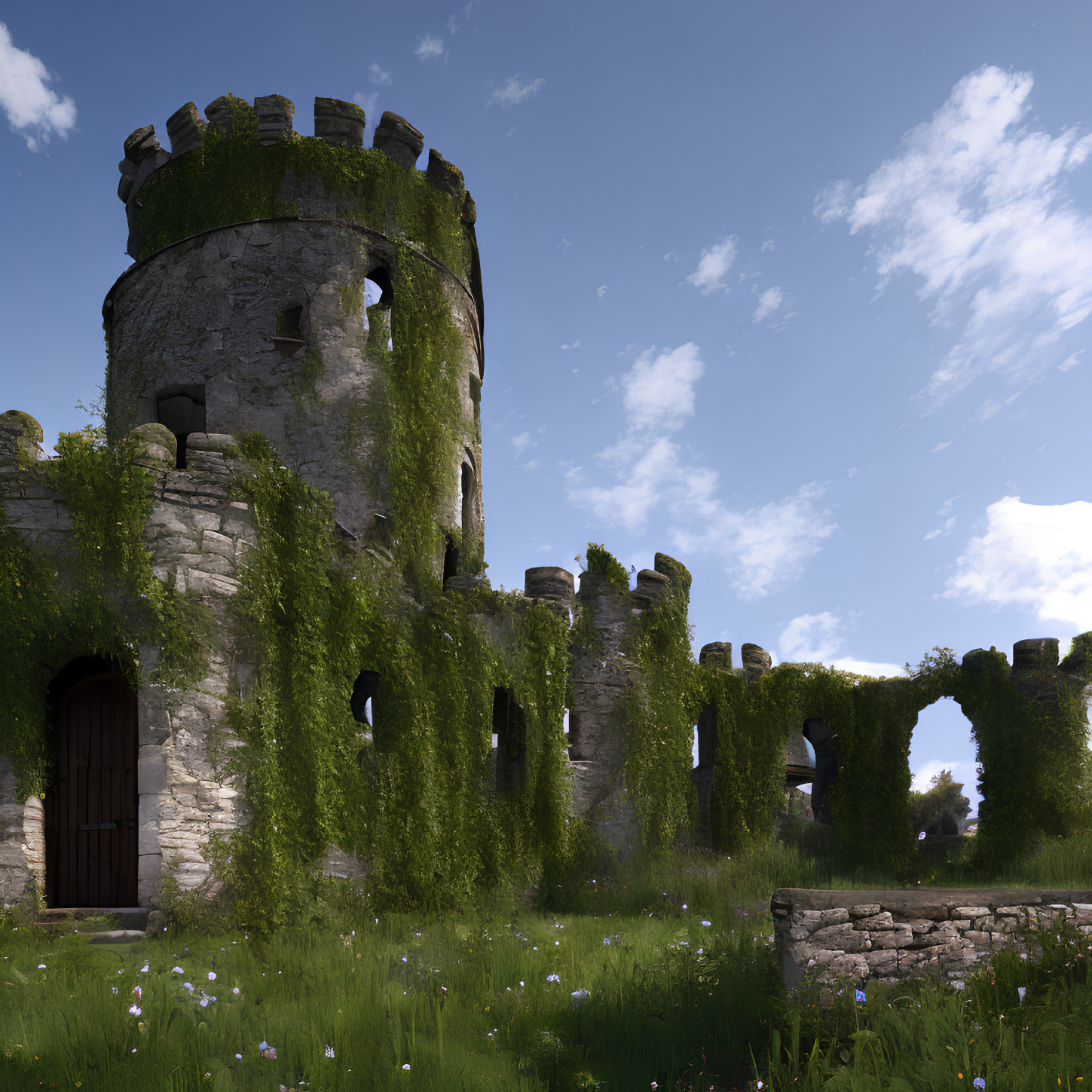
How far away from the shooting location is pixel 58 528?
9102 millimetres

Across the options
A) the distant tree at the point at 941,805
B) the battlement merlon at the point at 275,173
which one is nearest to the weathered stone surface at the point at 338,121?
the battlement merlon at the point at 275,173

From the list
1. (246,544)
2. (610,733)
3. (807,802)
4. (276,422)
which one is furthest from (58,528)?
(807,802)

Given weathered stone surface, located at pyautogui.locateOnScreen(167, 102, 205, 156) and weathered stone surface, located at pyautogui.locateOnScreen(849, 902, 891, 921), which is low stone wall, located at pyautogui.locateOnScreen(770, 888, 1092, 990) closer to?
weathered stone surface, located at pyautogui.locateOnScreen(849, 902, 891, 921)

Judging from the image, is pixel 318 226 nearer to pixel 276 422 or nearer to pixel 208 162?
pixel 208 162

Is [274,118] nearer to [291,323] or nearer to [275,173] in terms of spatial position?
[275,173]

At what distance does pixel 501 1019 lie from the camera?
6516mm

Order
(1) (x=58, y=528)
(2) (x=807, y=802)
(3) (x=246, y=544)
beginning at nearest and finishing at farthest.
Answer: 1. (1) (x=58, y=528)
2. (3) (x=246, y=544)
3. (2) (x=807, y=802)

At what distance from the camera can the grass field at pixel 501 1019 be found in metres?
5.04

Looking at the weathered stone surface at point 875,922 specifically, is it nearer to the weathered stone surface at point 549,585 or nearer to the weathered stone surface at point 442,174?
the weathered stone surface at point 549,585

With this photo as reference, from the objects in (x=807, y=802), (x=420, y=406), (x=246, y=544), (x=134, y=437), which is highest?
(x=420, y=406)

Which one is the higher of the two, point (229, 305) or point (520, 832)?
point (229, 305)

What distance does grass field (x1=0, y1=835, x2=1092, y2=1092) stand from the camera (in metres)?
5.04

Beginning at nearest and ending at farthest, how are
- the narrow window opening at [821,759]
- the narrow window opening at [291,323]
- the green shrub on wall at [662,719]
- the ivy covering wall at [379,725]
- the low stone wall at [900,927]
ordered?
the low stone wall at [900,927] < the ivy covering wall at [379,725] < the green shrub on wall at [662,719] < the narrow window opening at [291,323] < the narrow window opening at [821,759]

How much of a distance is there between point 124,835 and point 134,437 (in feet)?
14.2
